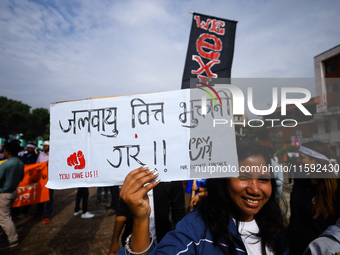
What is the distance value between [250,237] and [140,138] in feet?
3.64

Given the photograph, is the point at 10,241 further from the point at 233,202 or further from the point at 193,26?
the point at 193,26

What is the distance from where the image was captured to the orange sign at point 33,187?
503cm

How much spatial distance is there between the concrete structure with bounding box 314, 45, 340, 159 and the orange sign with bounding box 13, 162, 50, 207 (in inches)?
1180

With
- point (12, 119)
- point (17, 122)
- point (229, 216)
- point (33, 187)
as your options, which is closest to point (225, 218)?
point (229, 216)

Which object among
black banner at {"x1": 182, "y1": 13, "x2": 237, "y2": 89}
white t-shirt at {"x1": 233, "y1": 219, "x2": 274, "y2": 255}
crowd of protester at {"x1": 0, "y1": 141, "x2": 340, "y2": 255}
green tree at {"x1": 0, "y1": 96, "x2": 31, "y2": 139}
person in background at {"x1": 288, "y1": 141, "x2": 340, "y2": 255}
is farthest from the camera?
green tree at {"x1": 0, "y1": 96, "x2": 31, "y2": 139}

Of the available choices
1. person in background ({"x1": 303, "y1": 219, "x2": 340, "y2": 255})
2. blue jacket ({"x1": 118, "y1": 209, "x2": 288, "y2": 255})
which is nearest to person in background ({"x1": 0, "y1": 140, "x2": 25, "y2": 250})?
blue jacket ({"x1": 118, "y1": 209, "x2": 288, "y2": 255})

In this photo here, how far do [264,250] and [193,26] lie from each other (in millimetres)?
6791

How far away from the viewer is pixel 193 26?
→ 6.56 metres

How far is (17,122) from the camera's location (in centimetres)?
4241

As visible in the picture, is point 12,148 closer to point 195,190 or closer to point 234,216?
point 195,190

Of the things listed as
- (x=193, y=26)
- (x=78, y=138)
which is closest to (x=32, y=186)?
(x=78, y=138)

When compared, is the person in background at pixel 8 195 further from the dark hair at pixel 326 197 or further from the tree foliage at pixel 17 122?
the tree foliage at pixel 17 122

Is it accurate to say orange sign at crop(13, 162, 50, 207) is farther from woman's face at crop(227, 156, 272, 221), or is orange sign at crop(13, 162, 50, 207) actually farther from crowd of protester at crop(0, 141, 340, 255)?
woman's face at crop(227, 156, 272, 221)

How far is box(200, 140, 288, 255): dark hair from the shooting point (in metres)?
1.28
